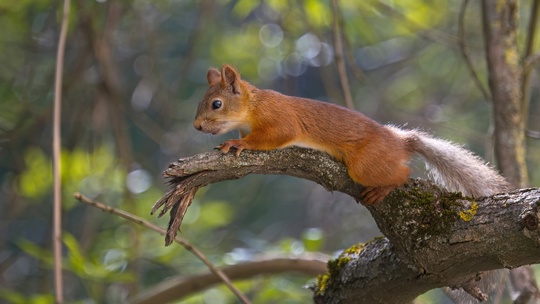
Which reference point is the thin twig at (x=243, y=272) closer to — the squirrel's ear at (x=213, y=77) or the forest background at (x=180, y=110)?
the forest background at (x=180, y=110)

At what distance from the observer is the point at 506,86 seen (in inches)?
88.2

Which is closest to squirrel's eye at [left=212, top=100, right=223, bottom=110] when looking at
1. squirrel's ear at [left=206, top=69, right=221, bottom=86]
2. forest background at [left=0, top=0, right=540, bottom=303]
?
squirrel's ear at [left=206, top=69, right=221, bottom=86]

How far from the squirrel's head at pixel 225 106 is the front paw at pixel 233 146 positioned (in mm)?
265

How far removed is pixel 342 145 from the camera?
184 cm

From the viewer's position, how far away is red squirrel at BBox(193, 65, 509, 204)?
1792 mm

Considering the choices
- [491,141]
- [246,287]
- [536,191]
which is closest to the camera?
[536,191]

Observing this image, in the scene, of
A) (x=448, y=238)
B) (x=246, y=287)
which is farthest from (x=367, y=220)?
(x=448, y=238)

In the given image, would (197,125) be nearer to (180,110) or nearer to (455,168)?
(455,168)

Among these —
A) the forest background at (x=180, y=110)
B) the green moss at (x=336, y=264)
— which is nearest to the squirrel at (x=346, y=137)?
the green moss at (x=336, y=264)

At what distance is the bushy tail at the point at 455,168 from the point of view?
1.83m

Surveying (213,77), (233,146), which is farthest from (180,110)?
(233,146)

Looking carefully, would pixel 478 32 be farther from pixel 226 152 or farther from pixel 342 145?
pixel 226 152

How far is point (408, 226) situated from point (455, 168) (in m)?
0.37

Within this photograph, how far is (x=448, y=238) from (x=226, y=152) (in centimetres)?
52
